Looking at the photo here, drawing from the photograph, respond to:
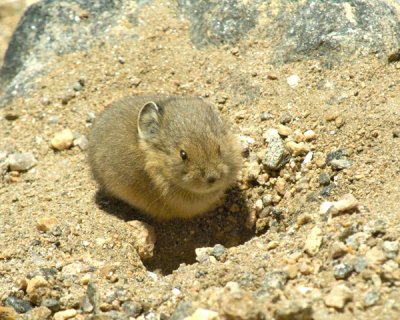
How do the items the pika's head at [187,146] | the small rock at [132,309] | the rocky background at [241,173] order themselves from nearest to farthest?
the rocky background at [241,173] < the small rock at [132,309] < the pika's head at [187,146]

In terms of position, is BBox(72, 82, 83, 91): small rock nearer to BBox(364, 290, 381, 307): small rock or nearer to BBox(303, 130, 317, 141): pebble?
BBox(303, 130, 317, 141): pebble

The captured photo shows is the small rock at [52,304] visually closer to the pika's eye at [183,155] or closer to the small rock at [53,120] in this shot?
the pika's eye at [183,155]

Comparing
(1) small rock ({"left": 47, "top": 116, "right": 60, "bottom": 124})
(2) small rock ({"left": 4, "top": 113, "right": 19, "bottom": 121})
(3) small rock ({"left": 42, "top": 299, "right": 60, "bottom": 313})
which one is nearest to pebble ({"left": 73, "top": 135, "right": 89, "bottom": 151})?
(1) small rock ({"left": 47, "top": 116, "right": 60, "bottom": 124})

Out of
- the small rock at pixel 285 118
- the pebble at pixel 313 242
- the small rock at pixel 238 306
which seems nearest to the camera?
the small rock at pixel 238 306

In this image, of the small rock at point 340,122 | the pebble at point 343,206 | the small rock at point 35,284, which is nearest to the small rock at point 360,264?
the pebble at point 343,206

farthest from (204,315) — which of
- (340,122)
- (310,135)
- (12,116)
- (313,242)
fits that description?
(12,116)

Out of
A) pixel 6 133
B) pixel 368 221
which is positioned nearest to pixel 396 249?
pixel 368 221

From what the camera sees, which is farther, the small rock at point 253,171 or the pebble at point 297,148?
the small rock at point 253,171
